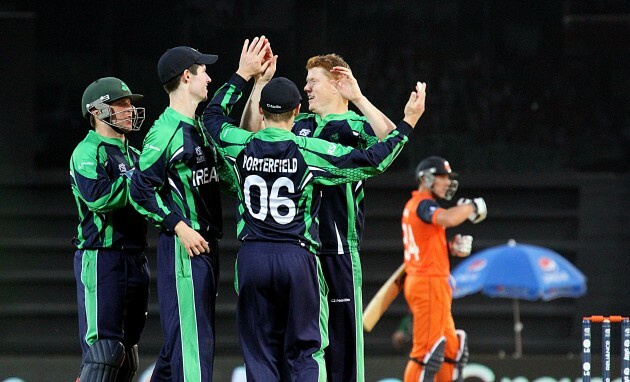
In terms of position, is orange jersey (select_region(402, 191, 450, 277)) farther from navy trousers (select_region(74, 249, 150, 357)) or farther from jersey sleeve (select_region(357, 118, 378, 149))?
navy trousers (select_region(74, 249, 150, 357))

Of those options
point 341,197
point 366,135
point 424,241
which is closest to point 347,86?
point 366,135

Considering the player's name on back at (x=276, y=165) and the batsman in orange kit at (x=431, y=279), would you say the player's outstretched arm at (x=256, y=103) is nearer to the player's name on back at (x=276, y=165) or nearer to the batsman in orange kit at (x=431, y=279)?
the player's name on back at (x=276, y=165)

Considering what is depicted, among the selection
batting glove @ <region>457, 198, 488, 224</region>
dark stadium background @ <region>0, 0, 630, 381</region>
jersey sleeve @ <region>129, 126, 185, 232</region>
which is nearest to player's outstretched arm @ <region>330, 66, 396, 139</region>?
jersey sleeve @ <region>129, 126, 185, 232</region>

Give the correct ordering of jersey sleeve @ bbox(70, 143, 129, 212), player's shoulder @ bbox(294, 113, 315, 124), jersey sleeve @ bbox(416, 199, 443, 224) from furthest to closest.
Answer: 1. jersey sleeve @ bbox(416, 199, 443, 224)
2. player's shoulder @ bbox(294, 113, 315, 124)
3. jersey sleeve @ bbox(70, 143, 129, 212)

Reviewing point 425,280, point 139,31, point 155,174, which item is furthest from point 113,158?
point 139,31

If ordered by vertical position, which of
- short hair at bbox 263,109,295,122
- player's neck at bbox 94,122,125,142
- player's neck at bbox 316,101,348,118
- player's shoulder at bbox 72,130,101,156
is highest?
player's neck at bbox 316,101,348,118

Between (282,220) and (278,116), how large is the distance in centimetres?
45

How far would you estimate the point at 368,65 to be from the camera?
30.7ft

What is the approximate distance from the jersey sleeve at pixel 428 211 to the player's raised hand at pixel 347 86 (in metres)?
2.37

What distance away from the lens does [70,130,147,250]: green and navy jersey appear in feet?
18.1

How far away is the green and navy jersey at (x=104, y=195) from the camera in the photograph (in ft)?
18.1

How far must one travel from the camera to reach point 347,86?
551 cm

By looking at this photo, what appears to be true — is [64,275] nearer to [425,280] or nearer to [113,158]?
[425,280]

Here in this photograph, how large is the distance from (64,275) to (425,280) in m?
3.09
